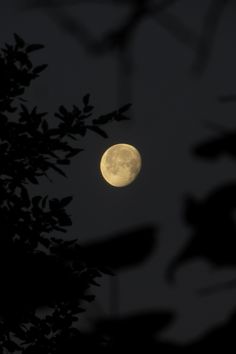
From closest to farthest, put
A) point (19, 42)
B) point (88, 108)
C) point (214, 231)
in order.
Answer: point (214, 231) → point (19, 42) → point (88, 108)

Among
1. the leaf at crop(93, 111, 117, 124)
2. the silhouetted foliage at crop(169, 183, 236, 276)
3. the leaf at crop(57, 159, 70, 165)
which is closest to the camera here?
the silhouetted foliage at crop(169, 183, 236, 276)

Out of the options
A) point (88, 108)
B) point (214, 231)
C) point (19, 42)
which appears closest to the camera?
point (214, 231)

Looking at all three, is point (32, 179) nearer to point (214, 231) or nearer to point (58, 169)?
point (58, 169)

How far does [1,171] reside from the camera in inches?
147

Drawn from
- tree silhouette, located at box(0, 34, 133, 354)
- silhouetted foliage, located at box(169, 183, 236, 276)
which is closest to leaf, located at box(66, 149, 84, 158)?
tree silhouette, located at box(0, 34, 133, 354)

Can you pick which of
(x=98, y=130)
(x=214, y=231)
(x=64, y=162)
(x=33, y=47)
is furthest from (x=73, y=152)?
(x=214, y=231)

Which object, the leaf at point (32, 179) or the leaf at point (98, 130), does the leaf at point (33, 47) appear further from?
the leaf at point (32, 179)

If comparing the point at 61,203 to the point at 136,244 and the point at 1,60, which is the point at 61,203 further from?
the point at 136,244

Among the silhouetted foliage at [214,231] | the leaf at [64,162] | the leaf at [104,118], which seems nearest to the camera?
the silhouetted foliage at [214,231]

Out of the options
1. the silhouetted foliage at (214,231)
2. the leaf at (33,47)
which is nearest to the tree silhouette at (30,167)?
the leaf at (33,47)

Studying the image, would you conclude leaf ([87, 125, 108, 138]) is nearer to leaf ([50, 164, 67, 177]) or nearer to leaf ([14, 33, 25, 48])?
leaf ([50, 164, 67, 177])

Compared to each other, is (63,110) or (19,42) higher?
(19,42)

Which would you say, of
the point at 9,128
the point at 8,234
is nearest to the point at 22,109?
the point at 9,128

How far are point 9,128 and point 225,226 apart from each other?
3210 mm
